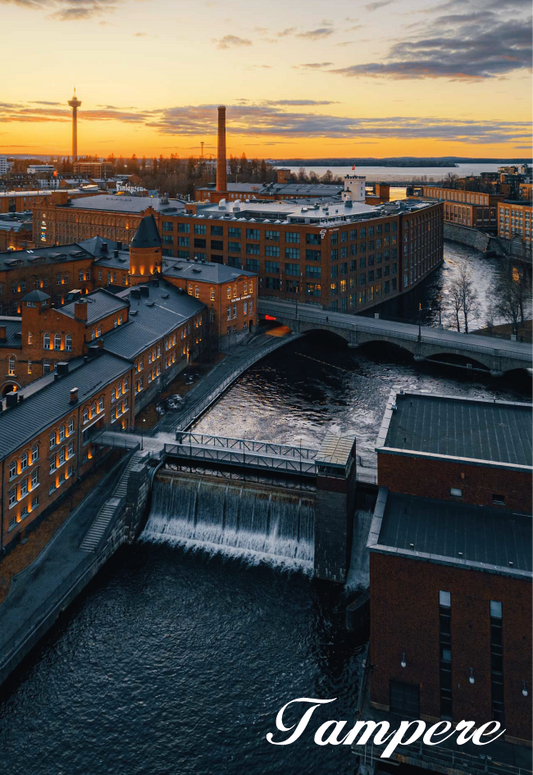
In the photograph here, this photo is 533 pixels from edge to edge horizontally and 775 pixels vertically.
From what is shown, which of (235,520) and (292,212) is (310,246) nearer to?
(292,212)

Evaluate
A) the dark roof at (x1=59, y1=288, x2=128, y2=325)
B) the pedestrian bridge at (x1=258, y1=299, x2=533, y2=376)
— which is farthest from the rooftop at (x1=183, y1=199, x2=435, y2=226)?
the dark roof at (x1=59, y1=288, x2=128, y2=325)

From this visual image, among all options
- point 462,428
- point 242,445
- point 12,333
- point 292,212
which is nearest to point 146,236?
point 12,333

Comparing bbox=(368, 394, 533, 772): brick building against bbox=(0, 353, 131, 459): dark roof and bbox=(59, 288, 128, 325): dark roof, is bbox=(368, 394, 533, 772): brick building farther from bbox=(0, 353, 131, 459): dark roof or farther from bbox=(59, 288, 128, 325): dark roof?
bbox=(59, 288, 128, 325): dark roof

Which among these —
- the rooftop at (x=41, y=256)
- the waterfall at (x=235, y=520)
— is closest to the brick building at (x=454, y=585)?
the waterfall at (x=235, y=520)

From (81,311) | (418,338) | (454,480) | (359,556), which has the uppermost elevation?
(81,311)

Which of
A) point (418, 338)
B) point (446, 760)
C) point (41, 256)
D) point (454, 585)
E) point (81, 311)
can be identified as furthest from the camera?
point (41, 256)

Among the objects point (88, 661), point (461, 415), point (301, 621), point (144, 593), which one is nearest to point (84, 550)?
point (144, 593)

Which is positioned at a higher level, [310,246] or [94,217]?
[94,217]
